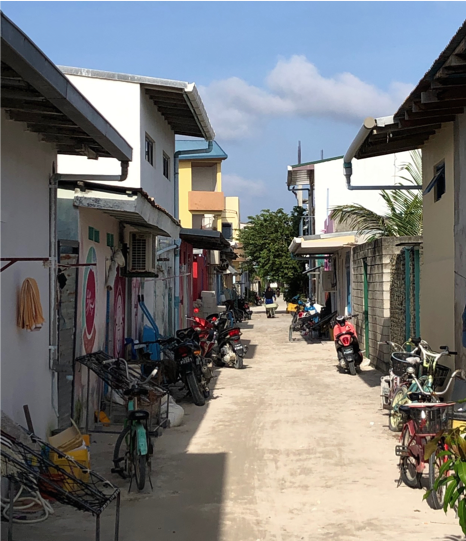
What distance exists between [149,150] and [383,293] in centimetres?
577

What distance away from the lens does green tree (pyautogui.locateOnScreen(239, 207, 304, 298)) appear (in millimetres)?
39281

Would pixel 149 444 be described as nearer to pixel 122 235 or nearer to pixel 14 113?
pixel 14 113

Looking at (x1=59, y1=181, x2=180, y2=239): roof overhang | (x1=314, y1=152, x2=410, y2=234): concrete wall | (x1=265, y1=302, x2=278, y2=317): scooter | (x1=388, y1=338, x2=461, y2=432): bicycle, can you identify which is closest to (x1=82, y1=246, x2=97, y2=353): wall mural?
(x1=59, y1=181, x2=180, y2=239): roof overhang

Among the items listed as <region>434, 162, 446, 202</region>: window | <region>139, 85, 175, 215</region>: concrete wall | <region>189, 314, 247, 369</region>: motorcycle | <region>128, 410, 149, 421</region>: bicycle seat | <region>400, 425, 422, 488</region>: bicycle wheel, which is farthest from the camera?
<region>189, 314, 247, 369</region>: motorcycle

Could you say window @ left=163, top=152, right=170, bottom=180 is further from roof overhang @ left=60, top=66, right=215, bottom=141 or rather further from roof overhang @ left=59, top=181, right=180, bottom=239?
roof overhang @ left=59, top=181, right=180, bottom=239

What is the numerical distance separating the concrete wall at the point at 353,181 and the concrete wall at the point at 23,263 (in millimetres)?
20442

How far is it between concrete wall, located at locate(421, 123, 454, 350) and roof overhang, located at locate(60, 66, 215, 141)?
517 cm

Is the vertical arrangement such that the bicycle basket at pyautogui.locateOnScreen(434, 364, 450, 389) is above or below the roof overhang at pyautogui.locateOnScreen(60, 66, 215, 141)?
below

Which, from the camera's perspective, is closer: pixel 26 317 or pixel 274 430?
pixel 26 317

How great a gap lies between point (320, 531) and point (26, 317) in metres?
3.16

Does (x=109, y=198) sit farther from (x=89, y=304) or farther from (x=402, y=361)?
(x=402, y=361)

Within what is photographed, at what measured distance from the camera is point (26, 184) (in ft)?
21.7

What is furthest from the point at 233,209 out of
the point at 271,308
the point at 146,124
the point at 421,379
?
the point at 421,379

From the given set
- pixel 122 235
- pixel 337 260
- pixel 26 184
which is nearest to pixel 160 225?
pixel 122 235
